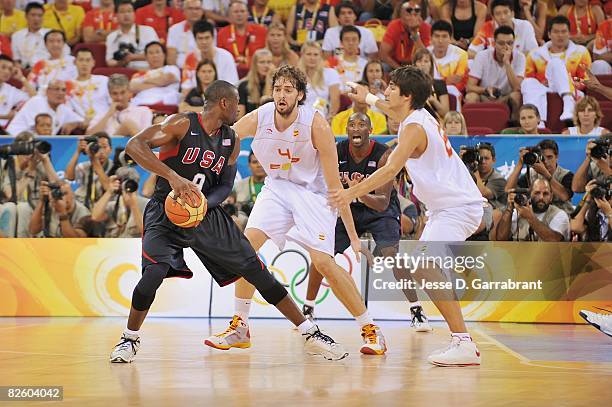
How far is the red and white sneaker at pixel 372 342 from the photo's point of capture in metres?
7.57

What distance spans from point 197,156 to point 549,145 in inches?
220

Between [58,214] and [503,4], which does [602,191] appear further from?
[58,214]

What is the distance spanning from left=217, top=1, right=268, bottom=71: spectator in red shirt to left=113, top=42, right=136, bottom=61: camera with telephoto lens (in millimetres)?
1463

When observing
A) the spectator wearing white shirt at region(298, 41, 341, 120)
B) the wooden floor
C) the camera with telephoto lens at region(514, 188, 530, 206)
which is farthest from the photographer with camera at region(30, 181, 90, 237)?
the camera with telephoto lens at region(514, 188, 530, 206)

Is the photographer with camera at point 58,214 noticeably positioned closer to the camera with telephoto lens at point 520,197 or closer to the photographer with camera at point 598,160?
the camera with telephoto lens at point 520,197

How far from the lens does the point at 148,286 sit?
6859 mm

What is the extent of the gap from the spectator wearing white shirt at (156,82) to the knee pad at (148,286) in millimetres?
7763

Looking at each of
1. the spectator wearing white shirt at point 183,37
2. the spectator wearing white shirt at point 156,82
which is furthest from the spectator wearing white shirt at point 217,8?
the spectator wearing white shirt at point 156,82

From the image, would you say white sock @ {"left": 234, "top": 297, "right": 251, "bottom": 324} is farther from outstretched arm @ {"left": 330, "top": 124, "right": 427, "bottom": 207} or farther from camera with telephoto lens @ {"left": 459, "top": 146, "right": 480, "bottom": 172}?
camera with telephoto lens @ {"left": 459, "top": 146, "right": 480, "bottom": 172}

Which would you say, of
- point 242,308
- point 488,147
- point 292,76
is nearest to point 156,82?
point 488,147

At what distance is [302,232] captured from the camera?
305 inches

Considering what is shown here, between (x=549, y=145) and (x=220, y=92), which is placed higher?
(x=220, y=92)

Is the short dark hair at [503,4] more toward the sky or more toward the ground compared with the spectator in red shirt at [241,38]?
more toward the sky

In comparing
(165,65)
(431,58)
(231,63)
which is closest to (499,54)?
(431,58)
